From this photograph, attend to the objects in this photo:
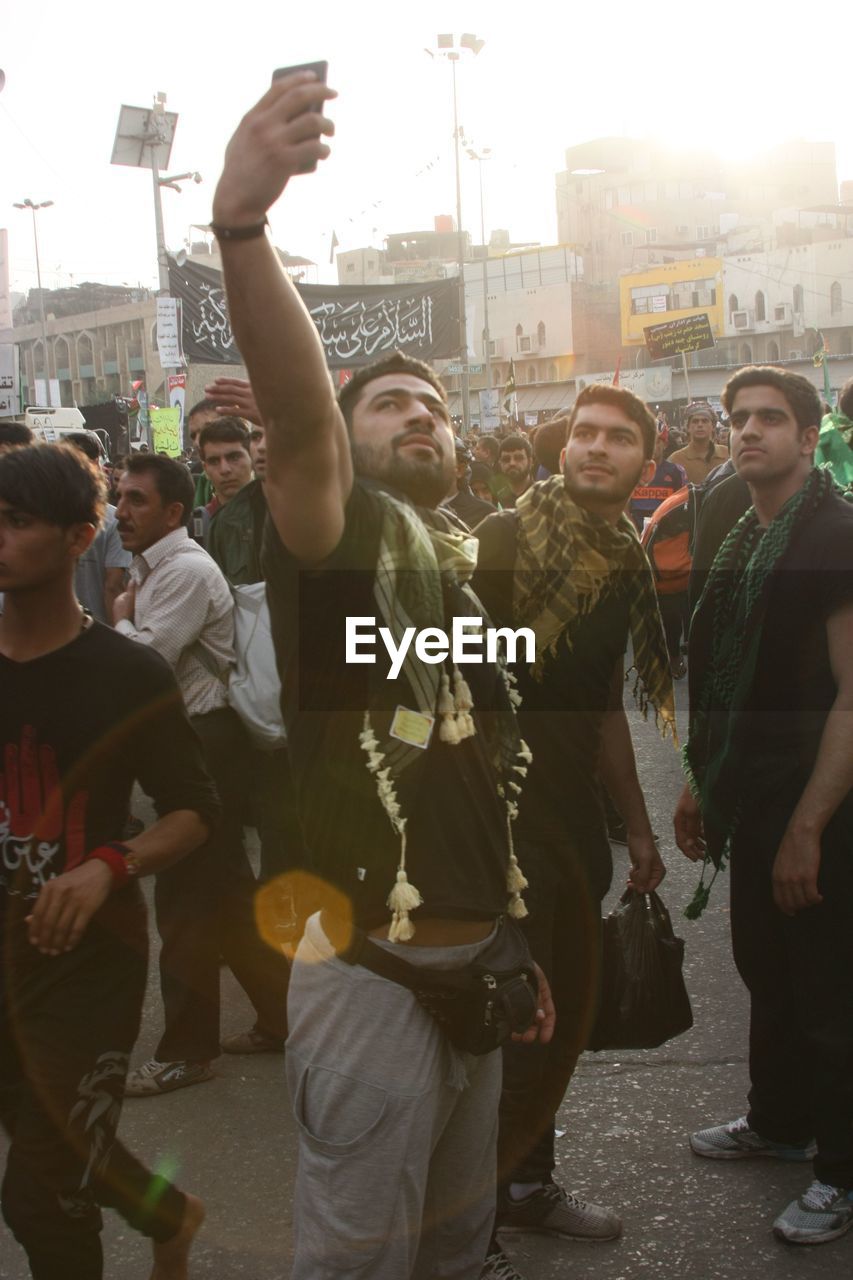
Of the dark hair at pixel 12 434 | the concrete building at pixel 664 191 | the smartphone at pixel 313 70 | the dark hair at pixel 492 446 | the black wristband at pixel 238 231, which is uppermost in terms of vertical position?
the concrete building at pixel 664 191

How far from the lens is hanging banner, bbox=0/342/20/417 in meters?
14.1

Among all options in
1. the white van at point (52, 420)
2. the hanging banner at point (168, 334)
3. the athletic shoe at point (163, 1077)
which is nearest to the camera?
the athletic shoe at point (163, 1077)

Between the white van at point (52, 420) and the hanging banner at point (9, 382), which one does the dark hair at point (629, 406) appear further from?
the white van at point (52, 420)

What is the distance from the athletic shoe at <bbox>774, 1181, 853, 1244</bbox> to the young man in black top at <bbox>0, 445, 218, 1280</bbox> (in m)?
1.48

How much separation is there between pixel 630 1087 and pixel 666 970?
0.90m

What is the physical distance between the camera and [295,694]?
223 cm

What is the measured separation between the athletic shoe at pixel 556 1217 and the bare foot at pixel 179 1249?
0.85 m

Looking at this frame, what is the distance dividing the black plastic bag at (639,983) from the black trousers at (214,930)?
4.64 ft

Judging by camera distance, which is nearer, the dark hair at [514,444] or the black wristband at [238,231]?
the black wristband at [238,231]

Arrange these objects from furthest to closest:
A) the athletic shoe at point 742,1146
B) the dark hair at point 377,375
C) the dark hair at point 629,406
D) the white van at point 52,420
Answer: the white van at point 52,420
the athletic shoe at point 742,1146
the dark hair at point 629,406
the dark hair at point 377,375

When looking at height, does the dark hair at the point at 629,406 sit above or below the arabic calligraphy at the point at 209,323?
below

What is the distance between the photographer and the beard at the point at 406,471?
2283mm

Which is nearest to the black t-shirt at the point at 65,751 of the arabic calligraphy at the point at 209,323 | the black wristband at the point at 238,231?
the black wristband at the point at 238,231

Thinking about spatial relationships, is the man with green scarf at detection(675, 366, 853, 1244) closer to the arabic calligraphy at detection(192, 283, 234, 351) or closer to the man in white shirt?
the man in white shirt
